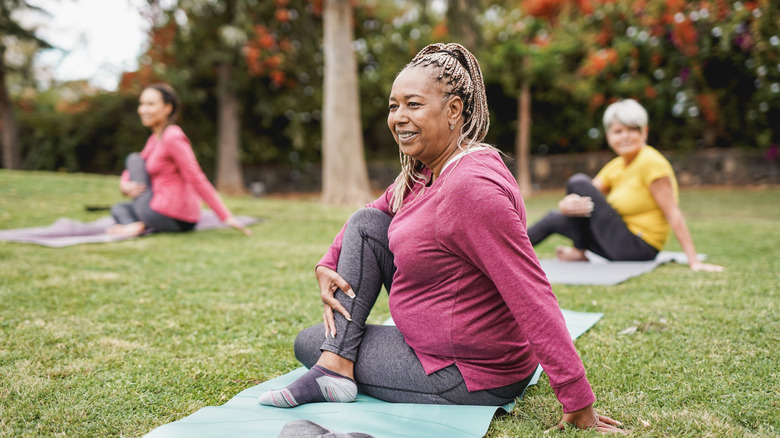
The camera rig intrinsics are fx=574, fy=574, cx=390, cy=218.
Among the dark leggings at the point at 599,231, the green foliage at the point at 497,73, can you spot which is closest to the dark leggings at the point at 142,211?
the dark leggings at the point at 599,231

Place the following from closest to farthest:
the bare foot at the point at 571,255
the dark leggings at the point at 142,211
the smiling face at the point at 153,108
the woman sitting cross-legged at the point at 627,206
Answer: the woman sitting cross-legged at the point at 627,206
the bare foot at the point at 571,255
the smiling face at the point at 153,108
the dark leggings at the point at 142,211

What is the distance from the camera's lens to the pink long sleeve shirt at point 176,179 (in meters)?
5.96

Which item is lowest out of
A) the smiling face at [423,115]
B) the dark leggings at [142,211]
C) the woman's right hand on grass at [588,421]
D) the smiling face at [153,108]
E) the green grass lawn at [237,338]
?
the green grass lawn at [237,338]

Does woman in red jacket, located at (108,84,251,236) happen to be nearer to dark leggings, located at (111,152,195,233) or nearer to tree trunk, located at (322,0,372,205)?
dark leggings, located at (111,152,195,233)

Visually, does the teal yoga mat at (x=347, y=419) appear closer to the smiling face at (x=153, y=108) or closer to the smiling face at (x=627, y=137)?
the smiling face at (x=627, y=137)

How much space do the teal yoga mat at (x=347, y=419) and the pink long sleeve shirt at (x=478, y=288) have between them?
0.14 m

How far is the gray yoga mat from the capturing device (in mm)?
4396

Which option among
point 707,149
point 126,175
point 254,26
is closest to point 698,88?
point 707,149

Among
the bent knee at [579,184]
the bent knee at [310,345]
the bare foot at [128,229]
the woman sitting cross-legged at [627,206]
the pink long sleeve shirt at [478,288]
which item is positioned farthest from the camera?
the bare foot at [128,229]

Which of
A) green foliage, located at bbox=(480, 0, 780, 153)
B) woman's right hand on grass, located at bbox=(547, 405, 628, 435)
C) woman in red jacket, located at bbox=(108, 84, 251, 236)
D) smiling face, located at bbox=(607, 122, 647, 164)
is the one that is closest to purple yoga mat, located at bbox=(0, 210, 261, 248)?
woman in red jacket, located at bbox=(108, 84, 251, 236)

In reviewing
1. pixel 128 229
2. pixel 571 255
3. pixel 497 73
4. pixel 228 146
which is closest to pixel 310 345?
pixel 571 255

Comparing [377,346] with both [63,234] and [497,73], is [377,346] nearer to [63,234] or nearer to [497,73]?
[63,234]

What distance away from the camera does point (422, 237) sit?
6.27ft

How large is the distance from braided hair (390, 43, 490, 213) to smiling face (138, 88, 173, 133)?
4680mm
